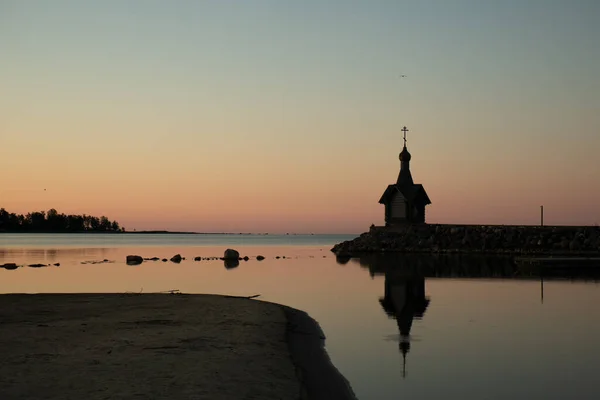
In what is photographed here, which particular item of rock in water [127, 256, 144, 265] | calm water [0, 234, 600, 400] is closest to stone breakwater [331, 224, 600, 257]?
calm water [0, 234, 600, 400]

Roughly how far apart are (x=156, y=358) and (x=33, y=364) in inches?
99.8

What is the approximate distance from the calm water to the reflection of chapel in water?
0.06 metres

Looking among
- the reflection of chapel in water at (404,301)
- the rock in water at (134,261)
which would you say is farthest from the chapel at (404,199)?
the reflection of chapel in water at (404,301)

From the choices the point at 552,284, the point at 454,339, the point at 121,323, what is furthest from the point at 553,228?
the point at 121,323

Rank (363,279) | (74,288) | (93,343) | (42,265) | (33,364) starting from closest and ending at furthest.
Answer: (33,364), (93,343), (74,288), (363,279), (42,265)

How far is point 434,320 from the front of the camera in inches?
943

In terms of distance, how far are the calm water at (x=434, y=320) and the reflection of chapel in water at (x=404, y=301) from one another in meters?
0.06

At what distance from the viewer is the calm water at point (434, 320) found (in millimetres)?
14641

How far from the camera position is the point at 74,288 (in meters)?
36.7

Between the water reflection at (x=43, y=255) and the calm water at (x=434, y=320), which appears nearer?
the calm water at (x=434, y=320)

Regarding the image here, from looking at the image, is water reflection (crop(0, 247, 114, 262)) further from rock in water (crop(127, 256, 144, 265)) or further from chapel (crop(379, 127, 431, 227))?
chapel (crop(379, 127, 431, 227))

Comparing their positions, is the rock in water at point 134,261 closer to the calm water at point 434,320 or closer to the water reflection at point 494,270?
the calm water at point 434,320

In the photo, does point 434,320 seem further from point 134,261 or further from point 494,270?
point 134,261

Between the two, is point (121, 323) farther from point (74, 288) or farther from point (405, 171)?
point (405, 171)
